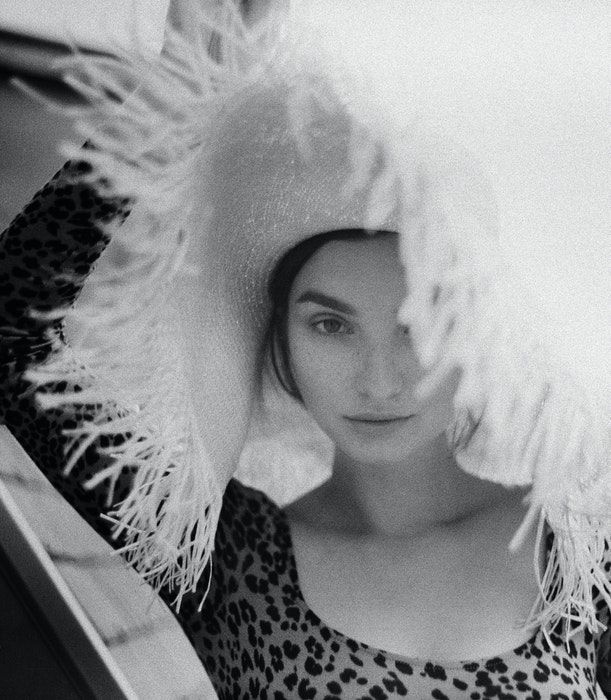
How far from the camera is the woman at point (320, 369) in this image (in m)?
0.68

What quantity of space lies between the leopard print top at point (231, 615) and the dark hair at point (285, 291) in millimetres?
202

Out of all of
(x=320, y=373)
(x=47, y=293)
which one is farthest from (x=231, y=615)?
(x=47, y=293)

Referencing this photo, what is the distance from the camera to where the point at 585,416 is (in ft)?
2.38

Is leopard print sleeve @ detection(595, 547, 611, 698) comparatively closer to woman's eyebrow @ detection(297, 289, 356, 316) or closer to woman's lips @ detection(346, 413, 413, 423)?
woman's lips @ detection(346, 413, 413, 423)

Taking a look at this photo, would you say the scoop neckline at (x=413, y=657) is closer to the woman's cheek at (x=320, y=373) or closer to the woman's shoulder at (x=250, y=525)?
the woman's shoulder at (x=250, y=525)

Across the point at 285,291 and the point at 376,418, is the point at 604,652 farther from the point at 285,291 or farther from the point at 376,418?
the point at 285,291

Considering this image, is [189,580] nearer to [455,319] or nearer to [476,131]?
[455,319]

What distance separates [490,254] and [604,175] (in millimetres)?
162

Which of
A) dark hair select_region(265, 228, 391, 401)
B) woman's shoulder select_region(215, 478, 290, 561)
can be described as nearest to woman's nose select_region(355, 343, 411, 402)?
dark hair select_region(265, 228, 391, 401)

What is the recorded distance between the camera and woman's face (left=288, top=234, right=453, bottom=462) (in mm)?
816

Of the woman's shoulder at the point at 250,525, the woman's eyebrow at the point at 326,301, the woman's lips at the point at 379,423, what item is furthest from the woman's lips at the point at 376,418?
the woman's shoulder at the point at 250,525

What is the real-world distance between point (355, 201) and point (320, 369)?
203mm

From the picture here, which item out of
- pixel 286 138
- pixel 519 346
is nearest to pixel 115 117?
pixel 286 138

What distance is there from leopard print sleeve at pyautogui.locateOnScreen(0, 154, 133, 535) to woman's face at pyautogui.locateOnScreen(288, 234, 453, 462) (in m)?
0.25
